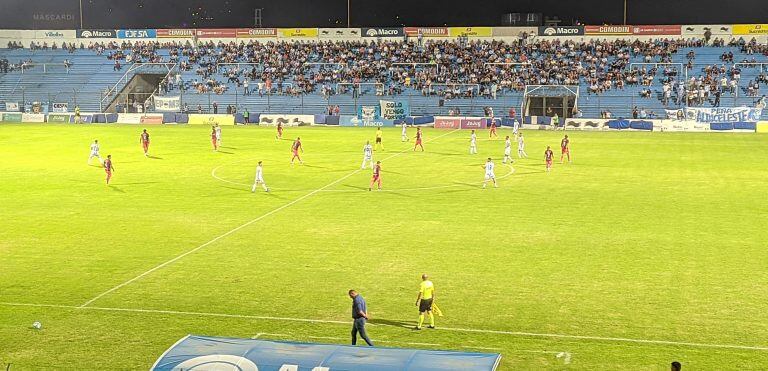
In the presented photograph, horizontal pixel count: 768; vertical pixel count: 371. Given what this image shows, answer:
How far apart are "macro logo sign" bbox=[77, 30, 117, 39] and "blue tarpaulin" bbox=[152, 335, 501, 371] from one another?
9896 cm

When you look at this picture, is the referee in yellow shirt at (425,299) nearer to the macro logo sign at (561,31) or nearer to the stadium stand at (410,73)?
the stadium stand at (410,73)

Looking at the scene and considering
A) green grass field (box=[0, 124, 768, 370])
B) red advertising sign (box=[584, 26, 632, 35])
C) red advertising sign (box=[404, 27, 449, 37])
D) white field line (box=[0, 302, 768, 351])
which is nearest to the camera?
white field line (box=[0, 302, 768, 351])

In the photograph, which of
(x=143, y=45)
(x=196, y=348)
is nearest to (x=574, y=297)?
(x=196, y=348)

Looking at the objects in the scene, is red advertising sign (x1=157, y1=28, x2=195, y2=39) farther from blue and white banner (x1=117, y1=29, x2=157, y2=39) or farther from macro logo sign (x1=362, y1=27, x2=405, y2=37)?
macro logo sign (x1=362, y1=27, x2=405, y2=37)

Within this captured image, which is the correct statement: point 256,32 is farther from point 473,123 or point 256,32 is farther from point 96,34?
point 473,123

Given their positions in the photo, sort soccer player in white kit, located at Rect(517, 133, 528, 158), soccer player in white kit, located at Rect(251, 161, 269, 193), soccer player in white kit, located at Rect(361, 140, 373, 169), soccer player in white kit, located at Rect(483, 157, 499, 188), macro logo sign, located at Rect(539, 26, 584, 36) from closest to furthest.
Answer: soccer player in white kit, located at Rect(251, 161, 269, 193)
soccer player in white kit, located at Rect(483, 157, 499, 188)
soccer player in white kit, located at Rect(361, 140, 373, 169)
soccer player in white kit, located at Rect(517, 133, 528, 158)
macro logo sign, located at Rect(539, 26, 584, 36)

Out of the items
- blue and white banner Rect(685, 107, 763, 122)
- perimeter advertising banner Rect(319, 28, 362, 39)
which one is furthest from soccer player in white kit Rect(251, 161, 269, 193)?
perimeter advertising banner Rect(319, 28, 362, 39)

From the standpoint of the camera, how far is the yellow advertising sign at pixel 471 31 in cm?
9656

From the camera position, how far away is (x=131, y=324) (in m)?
18.8

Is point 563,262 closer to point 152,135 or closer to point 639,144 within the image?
point 639,144

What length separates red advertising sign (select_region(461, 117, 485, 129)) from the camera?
78125 mm

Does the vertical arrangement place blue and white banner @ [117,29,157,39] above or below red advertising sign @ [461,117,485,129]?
above

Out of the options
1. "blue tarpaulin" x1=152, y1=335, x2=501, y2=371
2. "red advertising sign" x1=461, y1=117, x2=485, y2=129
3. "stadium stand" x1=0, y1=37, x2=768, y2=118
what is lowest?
"blue tarpaulin" x1=152, y1=335, x2=501, y2=371

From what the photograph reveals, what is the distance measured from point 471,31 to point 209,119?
32478 mm
